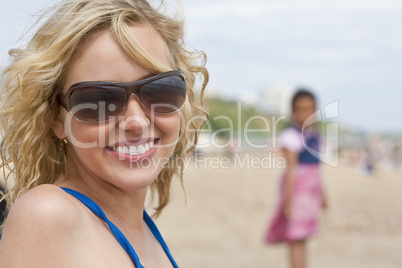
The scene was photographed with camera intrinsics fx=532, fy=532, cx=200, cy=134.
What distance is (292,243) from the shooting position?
525 cm

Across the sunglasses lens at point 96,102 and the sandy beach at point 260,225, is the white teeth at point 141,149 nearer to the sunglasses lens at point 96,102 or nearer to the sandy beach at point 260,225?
the sunglasses lens at point 96,102

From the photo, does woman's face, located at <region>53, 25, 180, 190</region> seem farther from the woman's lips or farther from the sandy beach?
the sandy beach

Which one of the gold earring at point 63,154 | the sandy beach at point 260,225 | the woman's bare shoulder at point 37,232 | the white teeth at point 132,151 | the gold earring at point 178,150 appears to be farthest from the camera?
the sandy beach at point 260,225

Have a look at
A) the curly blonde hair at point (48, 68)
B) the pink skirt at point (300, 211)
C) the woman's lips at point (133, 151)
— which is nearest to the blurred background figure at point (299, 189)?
the pink skirt at point (300, 211)

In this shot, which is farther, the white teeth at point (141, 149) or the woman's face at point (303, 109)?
the woman's face at point (303, 109)

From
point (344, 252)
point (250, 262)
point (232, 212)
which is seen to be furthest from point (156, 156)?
point (232, 212)

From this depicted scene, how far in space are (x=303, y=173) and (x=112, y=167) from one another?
4121 millimetres

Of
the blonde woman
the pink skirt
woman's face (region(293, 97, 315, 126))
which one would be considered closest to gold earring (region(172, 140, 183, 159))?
the blonde woman

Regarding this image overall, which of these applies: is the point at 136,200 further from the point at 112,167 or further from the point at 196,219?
the point at 196,219

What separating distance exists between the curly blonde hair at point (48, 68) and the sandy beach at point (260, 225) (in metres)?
3.50

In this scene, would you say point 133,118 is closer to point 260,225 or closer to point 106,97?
point 106,97

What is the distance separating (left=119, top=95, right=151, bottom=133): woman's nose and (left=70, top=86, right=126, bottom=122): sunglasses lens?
0.02 m

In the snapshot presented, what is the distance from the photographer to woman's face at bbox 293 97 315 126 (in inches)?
211

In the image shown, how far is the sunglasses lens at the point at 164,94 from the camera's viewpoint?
1.41 m
